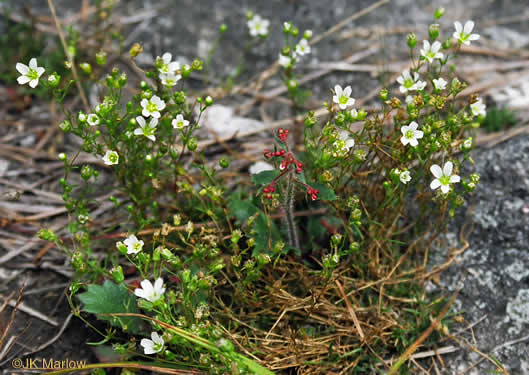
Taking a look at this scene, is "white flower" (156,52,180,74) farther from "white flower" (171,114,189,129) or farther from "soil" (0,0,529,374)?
"soil" (0,0,529,374)

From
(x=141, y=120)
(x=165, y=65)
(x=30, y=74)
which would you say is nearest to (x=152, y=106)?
(x=141, y=120)

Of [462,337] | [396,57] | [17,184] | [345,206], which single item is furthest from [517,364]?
[17,184]

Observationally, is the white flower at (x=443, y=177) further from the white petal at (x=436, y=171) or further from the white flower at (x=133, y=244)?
the white flower at (x=133, y=244)

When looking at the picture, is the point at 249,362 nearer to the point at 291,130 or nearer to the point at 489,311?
the point at 489,311

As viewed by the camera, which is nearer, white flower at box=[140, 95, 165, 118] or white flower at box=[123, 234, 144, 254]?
white flower at box=[123, 234, 144, 254]

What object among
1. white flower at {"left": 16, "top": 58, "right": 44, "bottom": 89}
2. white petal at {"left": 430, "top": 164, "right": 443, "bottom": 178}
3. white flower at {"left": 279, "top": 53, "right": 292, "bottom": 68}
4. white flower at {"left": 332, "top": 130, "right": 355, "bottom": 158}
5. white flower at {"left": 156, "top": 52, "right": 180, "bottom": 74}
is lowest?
white petal at {"left": 430, "top": 164, "right": 443, "bottom": 178}

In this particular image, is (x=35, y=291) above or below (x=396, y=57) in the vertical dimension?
below

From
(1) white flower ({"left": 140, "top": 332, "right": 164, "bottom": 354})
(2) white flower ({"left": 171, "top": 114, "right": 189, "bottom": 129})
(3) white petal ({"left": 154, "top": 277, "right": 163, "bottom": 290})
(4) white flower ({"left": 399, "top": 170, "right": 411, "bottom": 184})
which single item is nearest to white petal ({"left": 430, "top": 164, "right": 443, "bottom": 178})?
(4) white flower ({"left": 399, "top": 170, "right": 411, "bottom": 184})
